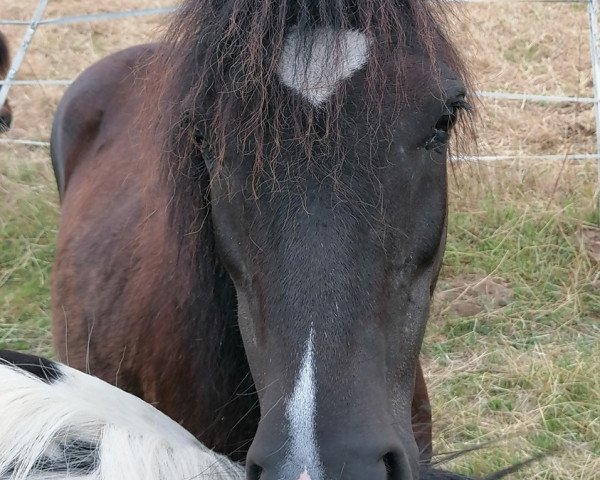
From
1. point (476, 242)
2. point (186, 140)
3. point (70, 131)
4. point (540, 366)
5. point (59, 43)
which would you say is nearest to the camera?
point (186, 140)

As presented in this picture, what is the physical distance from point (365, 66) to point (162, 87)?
567 millimetres

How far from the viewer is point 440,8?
184 cm

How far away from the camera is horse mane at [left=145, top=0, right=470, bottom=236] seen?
152 centimetres

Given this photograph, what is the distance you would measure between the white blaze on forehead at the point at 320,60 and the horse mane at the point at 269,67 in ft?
0.04

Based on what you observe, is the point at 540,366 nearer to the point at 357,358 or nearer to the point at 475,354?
the point at 475,354

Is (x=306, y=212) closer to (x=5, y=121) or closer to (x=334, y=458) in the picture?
(x=334, y=458)

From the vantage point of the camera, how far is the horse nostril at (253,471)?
134 cm

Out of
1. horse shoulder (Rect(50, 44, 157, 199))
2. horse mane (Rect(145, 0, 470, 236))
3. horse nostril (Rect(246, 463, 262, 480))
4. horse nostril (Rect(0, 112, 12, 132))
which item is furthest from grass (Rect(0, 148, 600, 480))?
horse nostril (Rect(246, 463, 262, 480))

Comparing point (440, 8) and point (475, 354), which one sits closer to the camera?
point (440, 8)

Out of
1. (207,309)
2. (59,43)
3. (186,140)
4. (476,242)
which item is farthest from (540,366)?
(59,43)

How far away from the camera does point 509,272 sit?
4113mm

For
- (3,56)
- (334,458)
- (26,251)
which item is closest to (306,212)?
(334,458)

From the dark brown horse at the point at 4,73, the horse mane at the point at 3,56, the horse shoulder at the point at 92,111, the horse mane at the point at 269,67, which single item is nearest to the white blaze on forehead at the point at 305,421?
the horse mane at the point at 269,67

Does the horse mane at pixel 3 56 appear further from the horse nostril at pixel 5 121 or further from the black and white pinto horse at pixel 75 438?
the black and white pinto horse at pixel 75 438
